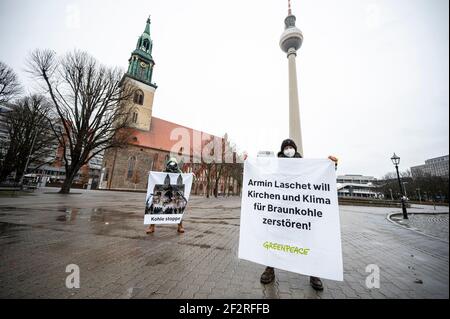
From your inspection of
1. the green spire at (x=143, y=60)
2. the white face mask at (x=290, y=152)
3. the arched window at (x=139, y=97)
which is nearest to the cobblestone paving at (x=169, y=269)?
the white face mask at (x=290, y=152)

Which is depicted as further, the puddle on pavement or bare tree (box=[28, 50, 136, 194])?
bare tree (box=[28, 50, 136, 194])

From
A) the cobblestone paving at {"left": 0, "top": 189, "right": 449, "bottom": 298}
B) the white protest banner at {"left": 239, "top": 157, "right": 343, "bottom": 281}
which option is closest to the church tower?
the cobblestone paving at {"left": 0, "top": 189, "right": 449, "bottom": 298}

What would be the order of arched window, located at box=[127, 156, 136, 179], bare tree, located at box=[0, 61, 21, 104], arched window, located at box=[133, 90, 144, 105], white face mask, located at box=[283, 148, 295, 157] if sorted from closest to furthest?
white face mask, located at box=[283, 148, 295, 157] < bare tree, located at box=[0, 61, 21, 104] < arched window, located at box=[127, 156, 136, 179] < arched window, located at box=[133, 90, 144, 105]

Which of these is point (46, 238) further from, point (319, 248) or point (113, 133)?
point (113, 133)

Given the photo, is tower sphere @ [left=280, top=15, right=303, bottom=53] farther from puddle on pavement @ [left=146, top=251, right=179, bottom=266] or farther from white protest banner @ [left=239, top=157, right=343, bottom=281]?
puddle on pavement @ [left=146, top=251, right=179, bottom=266]

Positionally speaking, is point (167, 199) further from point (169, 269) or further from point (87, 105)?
point (87, 105)

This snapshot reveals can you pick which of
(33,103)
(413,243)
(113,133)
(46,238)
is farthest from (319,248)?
(33,103)

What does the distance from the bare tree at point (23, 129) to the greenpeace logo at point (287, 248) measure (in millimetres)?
28855

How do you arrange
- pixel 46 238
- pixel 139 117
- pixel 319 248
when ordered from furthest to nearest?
pixel 139 117 → pixel 46 238 → pixel 319 248

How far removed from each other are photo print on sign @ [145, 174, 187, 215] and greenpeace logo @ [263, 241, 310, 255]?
3.37 m

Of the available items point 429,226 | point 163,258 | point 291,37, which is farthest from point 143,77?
point 429,226

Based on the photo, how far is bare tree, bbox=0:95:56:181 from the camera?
21.8 metres
